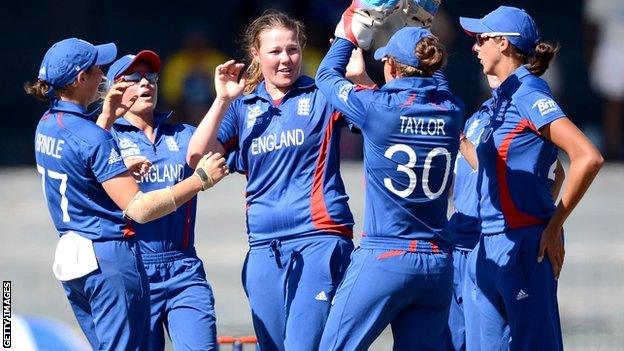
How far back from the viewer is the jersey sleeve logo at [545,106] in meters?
6.18

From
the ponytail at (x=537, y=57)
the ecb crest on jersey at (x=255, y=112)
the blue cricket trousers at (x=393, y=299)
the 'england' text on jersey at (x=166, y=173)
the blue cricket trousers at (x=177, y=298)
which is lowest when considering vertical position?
the blue cricket trousers at (x=177, y=298)

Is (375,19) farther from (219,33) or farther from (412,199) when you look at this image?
(219,33)

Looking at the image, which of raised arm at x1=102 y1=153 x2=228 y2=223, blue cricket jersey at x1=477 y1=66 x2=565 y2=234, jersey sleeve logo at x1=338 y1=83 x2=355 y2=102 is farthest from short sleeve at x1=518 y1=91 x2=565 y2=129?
raised arm at x1=102 y1=153 x2=228 y2=223

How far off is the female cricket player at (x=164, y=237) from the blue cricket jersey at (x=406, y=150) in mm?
1088

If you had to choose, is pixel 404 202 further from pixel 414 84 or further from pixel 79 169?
pixel 79 169

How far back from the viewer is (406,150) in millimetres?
5992

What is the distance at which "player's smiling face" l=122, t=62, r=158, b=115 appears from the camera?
692cm

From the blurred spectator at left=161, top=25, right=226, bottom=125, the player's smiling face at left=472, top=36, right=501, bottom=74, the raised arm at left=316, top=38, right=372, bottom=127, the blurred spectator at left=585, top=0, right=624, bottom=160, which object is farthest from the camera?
the blurred spectator at left=161, top=25, right=226, bottom=125

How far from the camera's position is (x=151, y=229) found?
6855 millimetres

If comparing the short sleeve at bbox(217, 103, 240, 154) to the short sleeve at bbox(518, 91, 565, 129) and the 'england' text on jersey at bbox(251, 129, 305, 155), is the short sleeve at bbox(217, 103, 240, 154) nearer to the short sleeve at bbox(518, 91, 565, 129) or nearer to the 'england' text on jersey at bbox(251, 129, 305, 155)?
the 'england' text on jersey at bbox(251, 129, 305, 155)

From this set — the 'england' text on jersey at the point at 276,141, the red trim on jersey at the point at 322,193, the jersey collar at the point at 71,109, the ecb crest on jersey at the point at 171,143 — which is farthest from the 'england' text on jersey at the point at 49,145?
the red trim on jersey at the point at 322,193

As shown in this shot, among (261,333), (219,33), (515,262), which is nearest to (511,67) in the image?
(515,262)

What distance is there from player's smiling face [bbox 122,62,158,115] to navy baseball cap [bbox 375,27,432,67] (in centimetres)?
146

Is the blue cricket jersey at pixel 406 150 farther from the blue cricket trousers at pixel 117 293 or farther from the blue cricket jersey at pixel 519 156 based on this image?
the blue cricket trousers at pixel 117 293
